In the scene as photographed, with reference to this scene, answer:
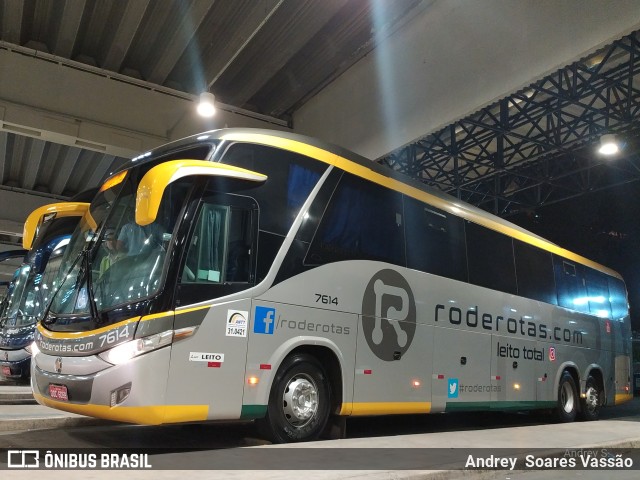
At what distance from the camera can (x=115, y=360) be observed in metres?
4.78

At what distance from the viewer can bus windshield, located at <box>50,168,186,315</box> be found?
201 inches

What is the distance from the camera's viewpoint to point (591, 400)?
38.4 ft

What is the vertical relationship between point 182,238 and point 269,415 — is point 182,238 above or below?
above

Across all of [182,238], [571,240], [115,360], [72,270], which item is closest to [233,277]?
[182,238]

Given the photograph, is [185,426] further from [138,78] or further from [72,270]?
[138,78]

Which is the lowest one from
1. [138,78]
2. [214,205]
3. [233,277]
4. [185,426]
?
[185,426]

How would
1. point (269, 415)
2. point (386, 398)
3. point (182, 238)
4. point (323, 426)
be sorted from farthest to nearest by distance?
point (386, 398) < point (323, 426) < point (269, 415) < point (182, 238)

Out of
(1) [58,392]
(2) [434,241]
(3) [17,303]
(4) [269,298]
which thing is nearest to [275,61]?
(2) [434,241]

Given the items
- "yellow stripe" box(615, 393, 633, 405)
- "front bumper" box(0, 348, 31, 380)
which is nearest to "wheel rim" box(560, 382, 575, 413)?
"yellow stripe" box(615, 393, 633, 405)

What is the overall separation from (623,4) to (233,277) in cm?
643

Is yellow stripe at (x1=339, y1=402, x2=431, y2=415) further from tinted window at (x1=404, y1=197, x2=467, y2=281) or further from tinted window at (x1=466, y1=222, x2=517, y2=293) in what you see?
tinted window at (x1=466, y1=222, x2=517, y2=293)

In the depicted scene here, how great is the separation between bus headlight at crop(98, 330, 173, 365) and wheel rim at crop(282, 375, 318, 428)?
1.64 m

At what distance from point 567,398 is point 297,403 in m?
→ 7.71

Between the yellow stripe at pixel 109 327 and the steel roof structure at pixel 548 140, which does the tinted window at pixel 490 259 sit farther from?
the yellow stripe at pixel 109 327
